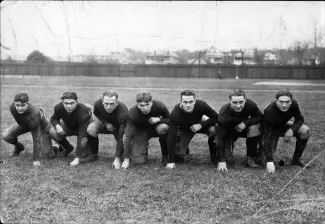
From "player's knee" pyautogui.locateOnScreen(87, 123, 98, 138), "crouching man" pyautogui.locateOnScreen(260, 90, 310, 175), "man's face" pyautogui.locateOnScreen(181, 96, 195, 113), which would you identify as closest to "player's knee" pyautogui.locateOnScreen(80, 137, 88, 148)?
"player's knee" pyautogui.locateOnScreen(87, 123, 98, 138)

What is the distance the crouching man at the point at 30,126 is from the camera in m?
5.80

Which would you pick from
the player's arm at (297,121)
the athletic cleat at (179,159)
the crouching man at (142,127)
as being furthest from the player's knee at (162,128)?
the player's arm at (297,121)

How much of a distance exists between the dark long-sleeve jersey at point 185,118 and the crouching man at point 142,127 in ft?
0.68

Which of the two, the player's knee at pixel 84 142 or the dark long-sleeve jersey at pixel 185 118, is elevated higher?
the dark long-sleeve jersey at pixel 185 118

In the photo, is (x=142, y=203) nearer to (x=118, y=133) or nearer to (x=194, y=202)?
(x=194, y=202)

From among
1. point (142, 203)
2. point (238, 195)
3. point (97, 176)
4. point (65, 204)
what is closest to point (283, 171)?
point (238, 195)

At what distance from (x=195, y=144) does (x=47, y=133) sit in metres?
2.98

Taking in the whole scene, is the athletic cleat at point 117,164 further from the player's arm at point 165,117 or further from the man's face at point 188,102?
the man's face at point 188,102

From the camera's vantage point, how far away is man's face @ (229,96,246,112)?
204 inches

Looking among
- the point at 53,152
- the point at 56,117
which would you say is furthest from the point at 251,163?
the point at 53,152

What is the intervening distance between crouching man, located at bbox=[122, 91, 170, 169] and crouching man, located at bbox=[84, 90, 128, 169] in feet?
0.38

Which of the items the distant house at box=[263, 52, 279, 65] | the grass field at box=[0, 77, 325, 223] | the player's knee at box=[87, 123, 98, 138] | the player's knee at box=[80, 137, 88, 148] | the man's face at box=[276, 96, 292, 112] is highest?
the distant house at box=[263, 52, 279, 65]

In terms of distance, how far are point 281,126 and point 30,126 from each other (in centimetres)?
414

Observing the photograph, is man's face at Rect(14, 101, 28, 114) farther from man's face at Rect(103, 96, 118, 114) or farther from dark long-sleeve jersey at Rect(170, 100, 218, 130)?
dark long-sleeve jersey at Rect(170, 100, 218, 130)
